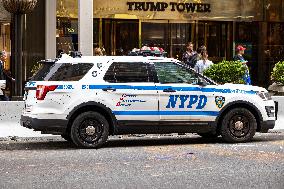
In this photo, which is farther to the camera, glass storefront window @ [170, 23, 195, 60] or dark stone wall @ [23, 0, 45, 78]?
glass storefront window @ [170, 23, 195, 60]

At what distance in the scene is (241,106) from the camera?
52.2ft

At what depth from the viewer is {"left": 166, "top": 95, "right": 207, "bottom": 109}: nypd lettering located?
1541cm

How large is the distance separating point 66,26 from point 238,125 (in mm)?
12859

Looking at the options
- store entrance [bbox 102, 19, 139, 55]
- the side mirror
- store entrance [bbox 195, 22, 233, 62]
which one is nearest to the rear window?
the side mirror

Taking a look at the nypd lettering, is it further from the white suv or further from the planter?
the planter

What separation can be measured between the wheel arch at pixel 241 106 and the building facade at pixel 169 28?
1193 cm

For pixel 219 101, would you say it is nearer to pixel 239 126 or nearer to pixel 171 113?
pixel 239 126

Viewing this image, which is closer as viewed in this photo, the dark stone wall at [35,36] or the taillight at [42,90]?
the taillight at [42,90]

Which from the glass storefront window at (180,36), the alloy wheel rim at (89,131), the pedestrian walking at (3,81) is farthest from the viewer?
the glass storefront window at (180,36)

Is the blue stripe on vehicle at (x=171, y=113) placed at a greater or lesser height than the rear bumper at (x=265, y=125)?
greater

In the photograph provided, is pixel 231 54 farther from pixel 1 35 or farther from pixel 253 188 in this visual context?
pixel 253 188

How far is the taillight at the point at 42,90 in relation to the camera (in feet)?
48.6

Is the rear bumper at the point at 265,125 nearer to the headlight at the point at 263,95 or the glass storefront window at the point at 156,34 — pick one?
the headlight at the point at 263,95

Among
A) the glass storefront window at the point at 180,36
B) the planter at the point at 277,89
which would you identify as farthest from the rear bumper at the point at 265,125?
the glass storefront window at the point at 180,36
